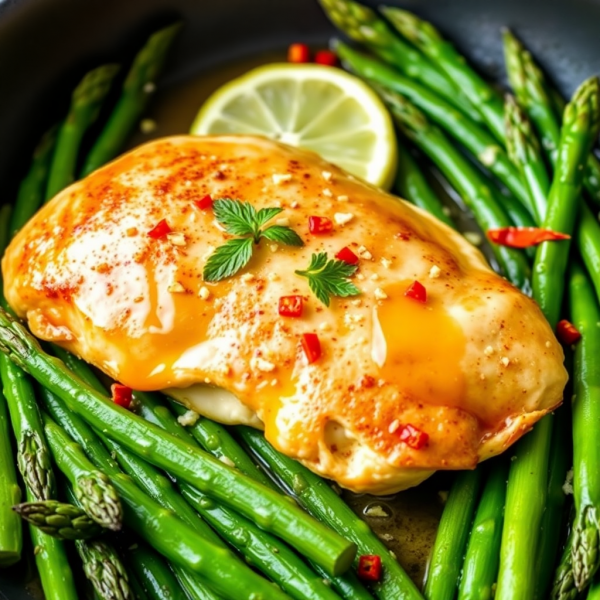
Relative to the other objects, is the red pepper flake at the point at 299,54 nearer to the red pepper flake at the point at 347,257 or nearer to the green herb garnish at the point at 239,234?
the green herb garnish at the point at 239,234

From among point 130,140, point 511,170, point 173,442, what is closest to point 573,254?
point 511,170

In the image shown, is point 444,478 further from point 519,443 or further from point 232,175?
point 232,175

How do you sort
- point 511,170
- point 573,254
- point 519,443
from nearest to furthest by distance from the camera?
1. point 519,443
2. point 573,254
3. point 511,170

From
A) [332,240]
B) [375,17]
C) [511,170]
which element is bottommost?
[511,170]

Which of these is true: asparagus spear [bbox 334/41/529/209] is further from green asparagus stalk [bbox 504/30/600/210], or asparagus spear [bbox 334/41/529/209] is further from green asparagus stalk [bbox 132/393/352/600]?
green asparagus stalk [bbox 132/393/352/600]

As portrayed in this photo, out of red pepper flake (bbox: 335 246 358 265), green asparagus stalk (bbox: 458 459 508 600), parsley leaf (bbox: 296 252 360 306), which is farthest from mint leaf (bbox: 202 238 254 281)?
green asparagus stalk (bbox: 458 459 508 600)

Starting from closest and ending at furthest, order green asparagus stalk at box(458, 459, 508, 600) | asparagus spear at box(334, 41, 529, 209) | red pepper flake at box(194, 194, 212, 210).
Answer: green asparagus stalk at box(458, 459, 508, 600)
red pepper flake at box(194, 194, 212, 210)
asparagus spear at box(334, 41, 529, 209)

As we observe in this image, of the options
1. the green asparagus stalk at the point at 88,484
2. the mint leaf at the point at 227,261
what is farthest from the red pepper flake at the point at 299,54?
the green asparagus stalk at the point at 88,484
